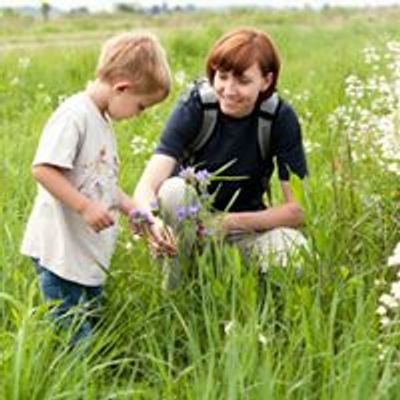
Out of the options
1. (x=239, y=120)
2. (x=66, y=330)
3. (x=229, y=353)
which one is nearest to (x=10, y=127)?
(x=239, y=120)

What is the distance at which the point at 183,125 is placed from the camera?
351cm

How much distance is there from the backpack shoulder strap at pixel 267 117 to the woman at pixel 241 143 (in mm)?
11

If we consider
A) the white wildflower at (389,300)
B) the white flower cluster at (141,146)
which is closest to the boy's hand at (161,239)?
the white wildflower at (389,300)

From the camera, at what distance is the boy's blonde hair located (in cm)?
309

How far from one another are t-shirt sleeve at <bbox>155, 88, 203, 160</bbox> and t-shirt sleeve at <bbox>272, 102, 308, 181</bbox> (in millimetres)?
263

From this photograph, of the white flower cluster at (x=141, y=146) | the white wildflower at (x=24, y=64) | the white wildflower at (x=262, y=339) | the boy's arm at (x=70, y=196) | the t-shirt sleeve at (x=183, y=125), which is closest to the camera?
Result: the white wildflower at (x=262, y=339)

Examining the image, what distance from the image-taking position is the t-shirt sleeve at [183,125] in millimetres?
3508

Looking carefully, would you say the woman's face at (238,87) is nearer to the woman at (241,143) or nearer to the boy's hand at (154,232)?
the woman at (241,143)

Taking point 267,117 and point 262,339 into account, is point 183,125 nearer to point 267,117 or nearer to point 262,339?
point 267,117

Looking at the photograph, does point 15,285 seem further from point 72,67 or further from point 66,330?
point 72,67

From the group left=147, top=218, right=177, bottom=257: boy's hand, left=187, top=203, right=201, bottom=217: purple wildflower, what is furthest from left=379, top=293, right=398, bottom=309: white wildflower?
left=147, top=218, right=177, bottom=257: boy's hand

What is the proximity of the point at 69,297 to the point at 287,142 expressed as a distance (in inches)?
35.9

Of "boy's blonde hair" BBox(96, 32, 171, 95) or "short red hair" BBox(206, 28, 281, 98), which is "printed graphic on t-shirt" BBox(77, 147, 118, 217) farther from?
"short red hair" BBox(206, 28, 281, 98)

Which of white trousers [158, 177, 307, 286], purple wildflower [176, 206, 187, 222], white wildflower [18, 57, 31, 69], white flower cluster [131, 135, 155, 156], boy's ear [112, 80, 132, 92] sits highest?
boy's ear [112, 80, 132, 92]
